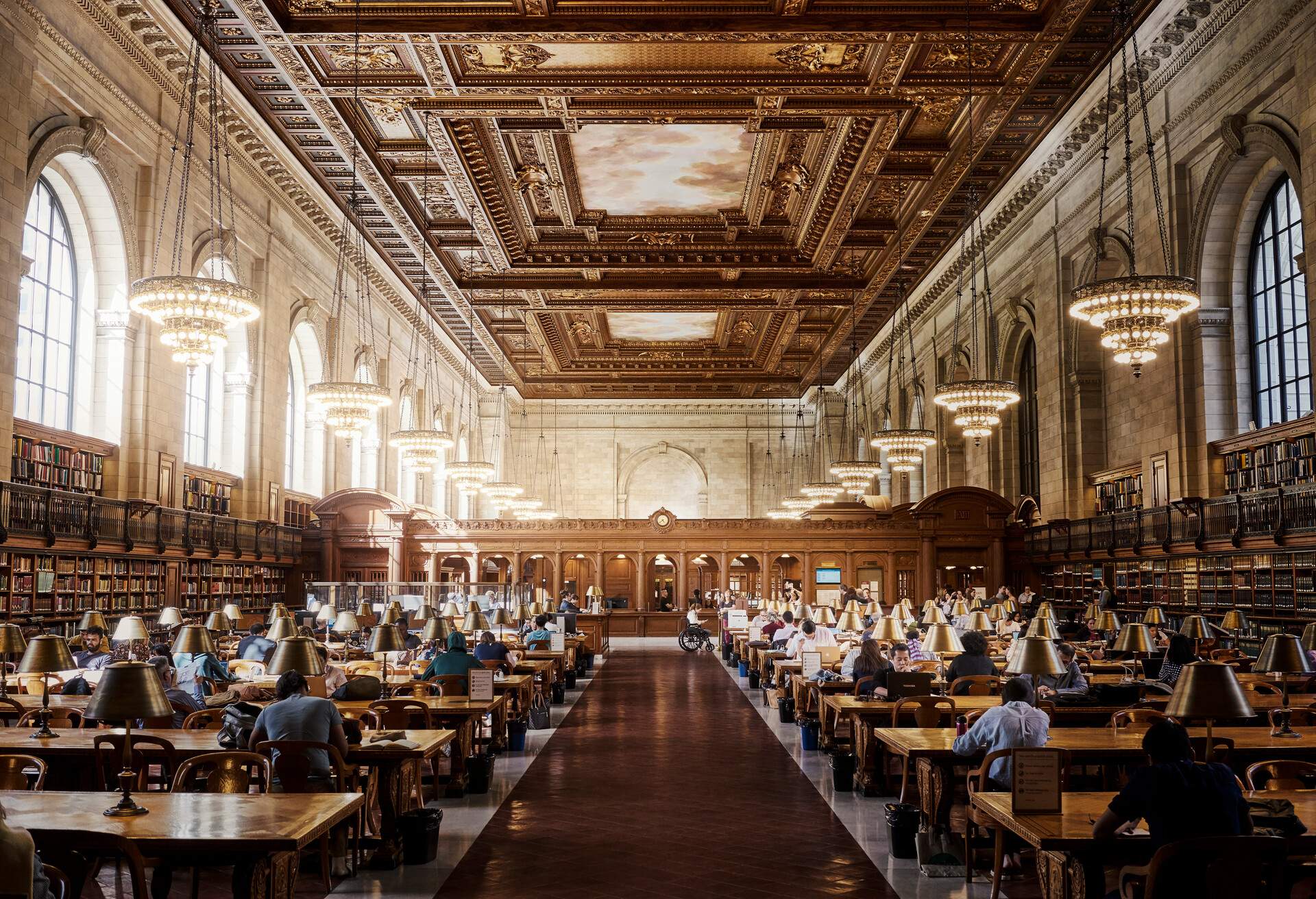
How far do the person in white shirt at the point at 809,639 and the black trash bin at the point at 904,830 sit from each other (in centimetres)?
691

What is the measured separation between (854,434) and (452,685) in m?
24.9

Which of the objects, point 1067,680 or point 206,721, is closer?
point 206,721

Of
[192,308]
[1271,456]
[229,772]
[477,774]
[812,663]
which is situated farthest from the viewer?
[1271,456]

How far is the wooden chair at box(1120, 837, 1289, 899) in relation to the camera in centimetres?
364

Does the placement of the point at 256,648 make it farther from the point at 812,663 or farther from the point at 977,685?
the point at 977,685

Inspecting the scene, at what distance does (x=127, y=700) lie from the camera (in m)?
4.42

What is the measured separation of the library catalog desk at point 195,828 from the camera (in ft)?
12.6

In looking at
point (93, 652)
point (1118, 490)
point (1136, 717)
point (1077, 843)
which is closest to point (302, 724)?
point (1077, 843)

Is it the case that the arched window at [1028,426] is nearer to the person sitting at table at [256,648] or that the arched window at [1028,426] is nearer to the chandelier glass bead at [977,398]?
the chandelier glass bead at [977,398]

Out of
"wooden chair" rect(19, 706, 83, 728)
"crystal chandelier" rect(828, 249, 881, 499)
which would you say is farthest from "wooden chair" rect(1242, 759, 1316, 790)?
"crystal chandelier" rect(828, 249, 881, 499)

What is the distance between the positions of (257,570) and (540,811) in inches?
541

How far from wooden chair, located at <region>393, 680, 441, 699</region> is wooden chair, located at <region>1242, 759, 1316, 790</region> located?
611 cm

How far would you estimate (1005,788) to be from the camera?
6168 mm

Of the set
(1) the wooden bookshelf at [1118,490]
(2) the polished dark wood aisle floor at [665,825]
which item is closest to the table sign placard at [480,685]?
(2) the polished dark wood aisle floor at [665,825]
